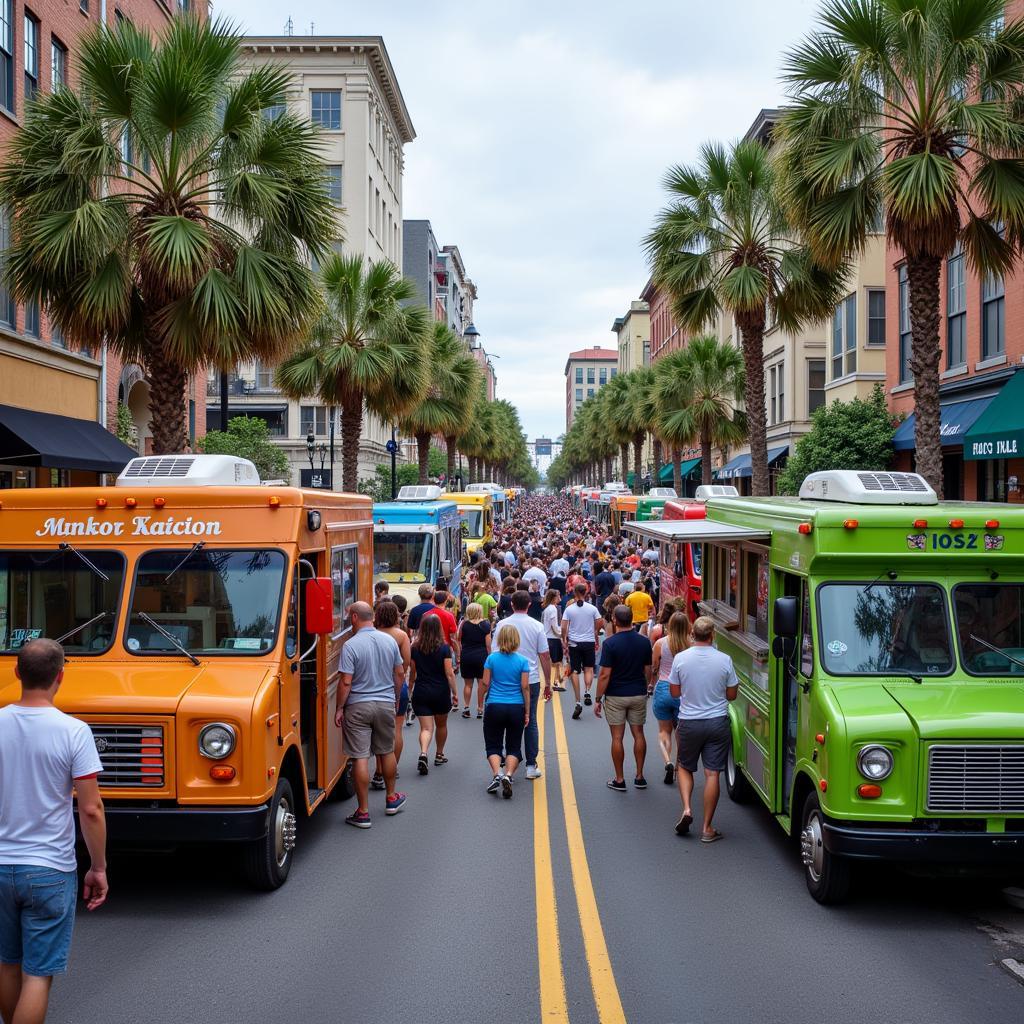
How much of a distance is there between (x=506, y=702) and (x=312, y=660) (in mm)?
2175

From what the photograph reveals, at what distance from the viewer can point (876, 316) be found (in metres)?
33.6

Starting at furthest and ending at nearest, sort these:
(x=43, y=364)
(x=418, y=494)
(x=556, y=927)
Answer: (x=418, y=494), (x=43, y=364), (x=556, y=927)

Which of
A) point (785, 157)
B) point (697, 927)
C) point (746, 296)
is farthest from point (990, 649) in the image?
point (746, 296)

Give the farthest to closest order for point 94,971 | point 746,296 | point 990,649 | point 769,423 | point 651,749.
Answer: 1. point 769,423
2. point 746,296
3. point 651,749
4. point 990,649
5. point 94,971

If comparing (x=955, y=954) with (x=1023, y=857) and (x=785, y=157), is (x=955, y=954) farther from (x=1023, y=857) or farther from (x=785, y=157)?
(x=785, y=157)

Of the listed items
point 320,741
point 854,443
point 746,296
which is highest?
point 746,296

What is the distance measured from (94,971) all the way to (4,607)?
286cm

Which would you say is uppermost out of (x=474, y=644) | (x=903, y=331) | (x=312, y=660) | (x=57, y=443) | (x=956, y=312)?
(x=903, y=331)

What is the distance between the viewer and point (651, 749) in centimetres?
1344

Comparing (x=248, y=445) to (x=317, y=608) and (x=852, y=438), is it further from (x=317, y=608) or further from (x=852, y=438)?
(x=317, y=608)

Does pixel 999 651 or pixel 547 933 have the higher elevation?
pixel 999 651

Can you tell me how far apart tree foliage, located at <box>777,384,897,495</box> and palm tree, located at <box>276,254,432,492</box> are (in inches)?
391

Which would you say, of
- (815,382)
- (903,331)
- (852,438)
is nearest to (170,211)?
(852,438)

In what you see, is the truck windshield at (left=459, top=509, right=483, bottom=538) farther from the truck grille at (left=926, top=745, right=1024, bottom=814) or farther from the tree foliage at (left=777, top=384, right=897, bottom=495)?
the truck grille at (left=926, top=745, right=1024, bottom=814)
